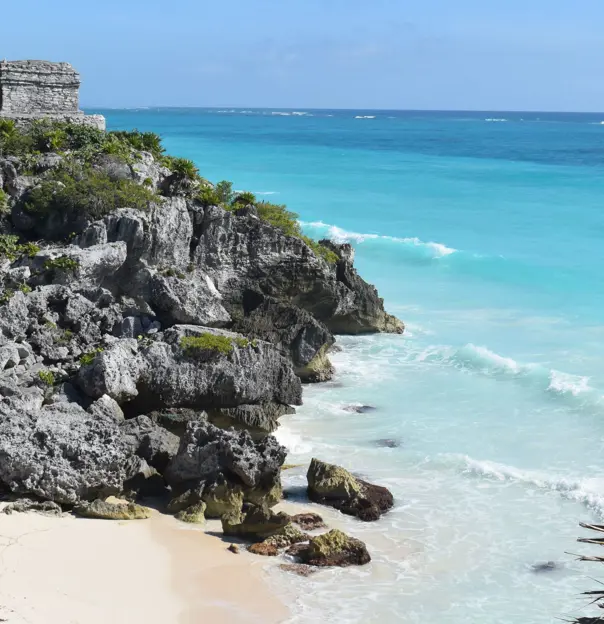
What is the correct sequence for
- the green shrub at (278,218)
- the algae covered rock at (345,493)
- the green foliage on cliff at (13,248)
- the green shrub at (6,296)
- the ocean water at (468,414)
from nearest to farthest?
the ocean water at (468,414) → the algae covered rock at (345,493) → the green shrub at (6,296) → the green foliage on cliff at (13,248) → the green shrub at (278,218)

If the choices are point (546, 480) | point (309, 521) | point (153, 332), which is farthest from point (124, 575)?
point (546, 480)

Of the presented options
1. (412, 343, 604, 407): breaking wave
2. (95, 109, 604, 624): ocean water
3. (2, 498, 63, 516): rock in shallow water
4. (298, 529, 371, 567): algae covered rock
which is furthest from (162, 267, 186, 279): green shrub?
(298, 529, 371, 567): algae covered rock

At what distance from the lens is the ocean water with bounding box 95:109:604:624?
1245 cm

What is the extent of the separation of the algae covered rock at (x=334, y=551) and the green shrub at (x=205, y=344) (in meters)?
5.23

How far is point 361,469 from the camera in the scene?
16000mm

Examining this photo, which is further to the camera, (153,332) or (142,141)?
(142,141)

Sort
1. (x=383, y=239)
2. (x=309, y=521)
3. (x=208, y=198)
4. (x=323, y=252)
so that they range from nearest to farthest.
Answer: (x=309, y=521) < (x=208, y=198) < (x=323, y=252) < (x=383, y=239)

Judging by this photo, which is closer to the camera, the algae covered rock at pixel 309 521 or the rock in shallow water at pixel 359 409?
the algae covered rock at pixel 309 521

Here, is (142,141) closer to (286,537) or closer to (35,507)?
(35,507)

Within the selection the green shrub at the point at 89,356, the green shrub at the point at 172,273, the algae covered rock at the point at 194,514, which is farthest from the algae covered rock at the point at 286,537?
the green shrub at the point at 172,273

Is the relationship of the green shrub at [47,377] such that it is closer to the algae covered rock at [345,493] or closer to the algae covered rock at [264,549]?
the algae covered rock at [345,493]

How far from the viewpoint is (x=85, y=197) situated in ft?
67.9

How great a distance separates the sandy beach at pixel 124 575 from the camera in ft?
36.5

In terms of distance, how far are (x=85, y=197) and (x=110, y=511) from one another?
9213 mm
